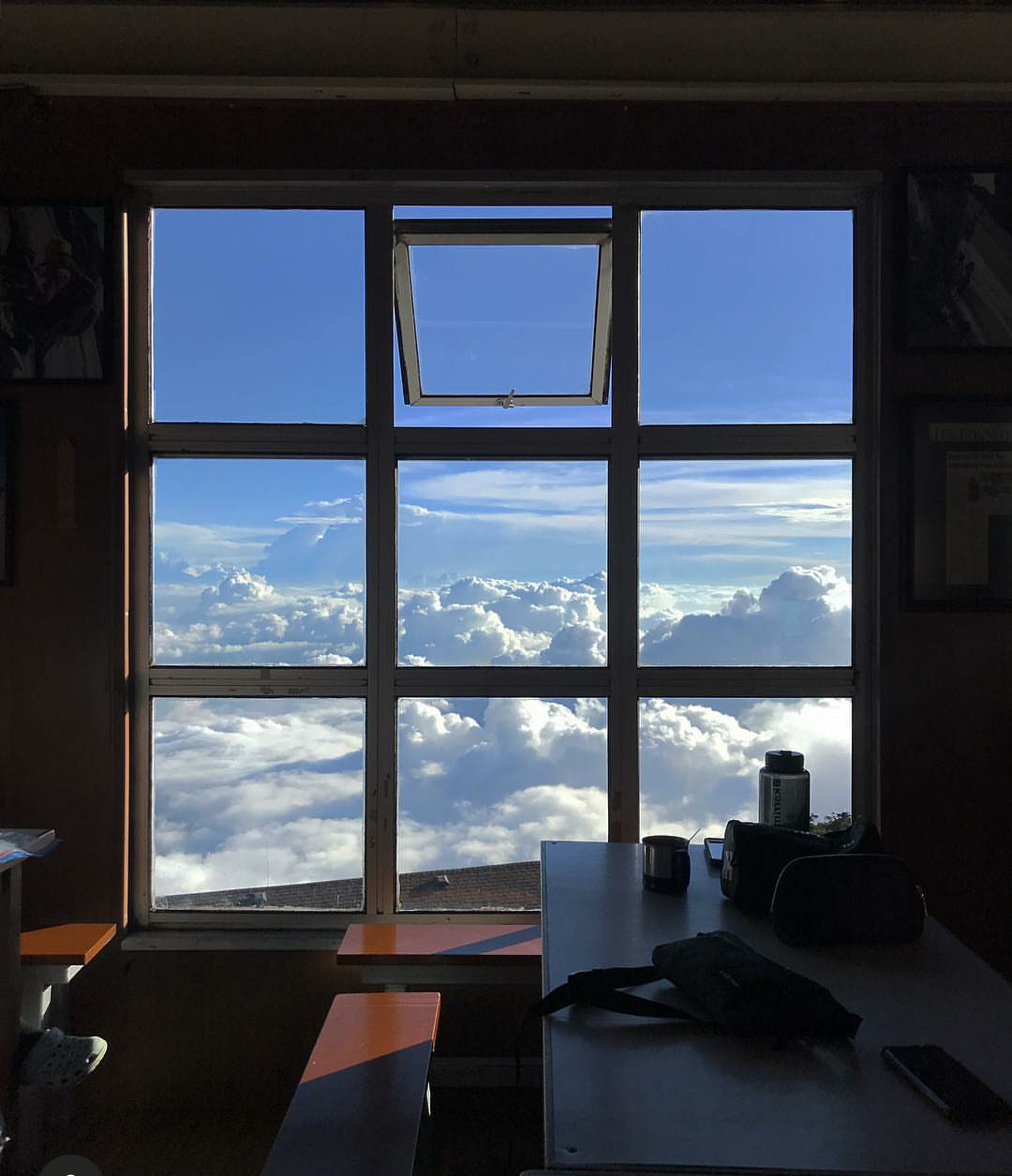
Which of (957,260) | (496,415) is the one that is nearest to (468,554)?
(496,415)

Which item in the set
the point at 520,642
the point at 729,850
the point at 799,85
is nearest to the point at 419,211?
the point at 799,85

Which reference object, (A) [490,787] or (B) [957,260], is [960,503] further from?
(A) [490,787]

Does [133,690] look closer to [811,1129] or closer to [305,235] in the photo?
[305,235]

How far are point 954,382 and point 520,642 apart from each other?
5.22 feet

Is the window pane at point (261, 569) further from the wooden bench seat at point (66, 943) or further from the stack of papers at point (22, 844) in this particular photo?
the wooden bench seat at point (66, 943)

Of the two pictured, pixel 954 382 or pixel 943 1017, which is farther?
pixel 954 382

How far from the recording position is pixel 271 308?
2688 millimetres

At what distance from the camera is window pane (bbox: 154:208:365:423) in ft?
8.80

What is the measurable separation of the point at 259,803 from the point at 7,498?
4.08 ft

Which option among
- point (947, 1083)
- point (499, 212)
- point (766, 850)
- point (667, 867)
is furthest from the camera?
point (499, 212)

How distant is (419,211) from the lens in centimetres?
268

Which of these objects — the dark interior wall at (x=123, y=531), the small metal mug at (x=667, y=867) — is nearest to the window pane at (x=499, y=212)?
the dark interior wall at (x=123, y=531)

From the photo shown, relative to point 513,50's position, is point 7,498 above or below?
below

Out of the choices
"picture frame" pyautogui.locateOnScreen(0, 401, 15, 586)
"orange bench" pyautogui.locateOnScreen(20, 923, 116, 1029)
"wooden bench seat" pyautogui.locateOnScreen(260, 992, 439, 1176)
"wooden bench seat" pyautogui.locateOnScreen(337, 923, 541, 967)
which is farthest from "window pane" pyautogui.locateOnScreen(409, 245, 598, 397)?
"orange bench" pyautogui.locateOnScreen(20, 923, 116, 1029)
